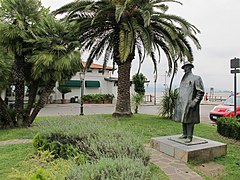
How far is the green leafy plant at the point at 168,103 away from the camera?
35.8 feet

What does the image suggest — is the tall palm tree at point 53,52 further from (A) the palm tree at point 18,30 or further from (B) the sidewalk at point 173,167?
(B) the sidewalk at point 173,167

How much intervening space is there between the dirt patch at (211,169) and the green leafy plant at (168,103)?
21.2ft

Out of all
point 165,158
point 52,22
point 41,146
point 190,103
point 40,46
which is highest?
point 52,22

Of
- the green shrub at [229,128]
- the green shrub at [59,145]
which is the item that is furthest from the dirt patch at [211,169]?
the green shrub at [229,128]

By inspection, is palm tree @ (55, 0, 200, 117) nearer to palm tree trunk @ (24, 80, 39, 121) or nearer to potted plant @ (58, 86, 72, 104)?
palm tree trunk @ (24, 80, 39, 121)

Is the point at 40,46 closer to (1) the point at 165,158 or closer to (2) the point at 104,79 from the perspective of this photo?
(1) the point at 165,158

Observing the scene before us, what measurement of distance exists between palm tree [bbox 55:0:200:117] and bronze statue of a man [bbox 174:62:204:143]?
4.15 m

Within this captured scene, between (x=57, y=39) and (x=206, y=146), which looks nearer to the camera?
(x=206, y=146)

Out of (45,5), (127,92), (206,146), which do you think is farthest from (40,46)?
(206,146)

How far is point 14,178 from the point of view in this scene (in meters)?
3.39

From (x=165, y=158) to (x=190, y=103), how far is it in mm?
1433

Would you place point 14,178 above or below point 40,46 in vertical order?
below

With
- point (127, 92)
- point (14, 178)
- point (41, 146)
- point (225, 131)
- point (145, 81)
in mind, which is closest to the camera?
point (14, 178)

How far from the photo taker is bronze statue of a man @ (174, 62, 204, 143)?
187 inches
